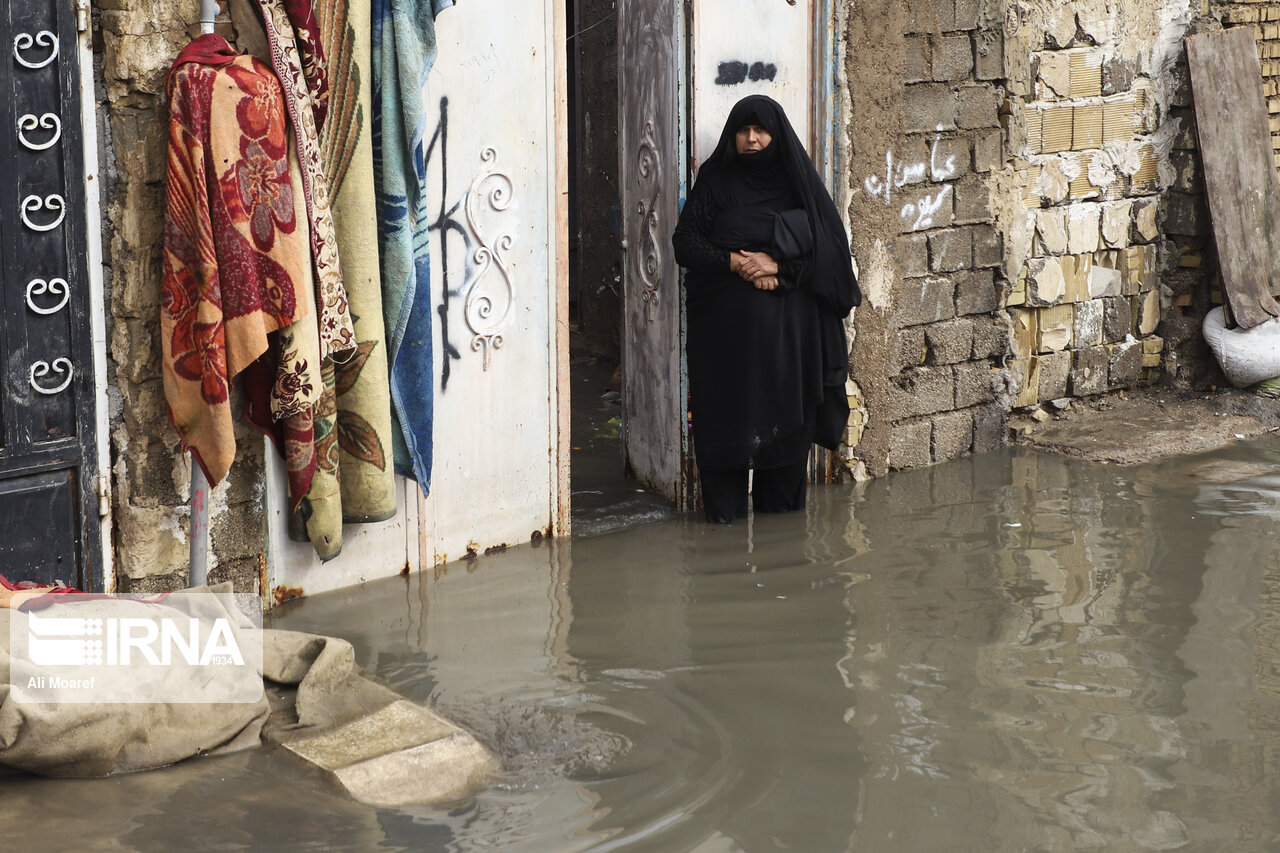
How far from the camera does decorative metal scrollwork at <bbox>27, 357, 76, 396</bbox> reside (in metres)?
3.47

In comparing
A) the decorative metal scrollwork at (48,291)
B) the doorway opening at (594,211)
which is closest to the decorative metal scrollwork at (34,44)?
the decorative metal scrollwork at (48,291)

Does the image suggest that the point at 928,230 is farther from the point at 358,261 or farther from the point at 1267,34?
the point at 358,261

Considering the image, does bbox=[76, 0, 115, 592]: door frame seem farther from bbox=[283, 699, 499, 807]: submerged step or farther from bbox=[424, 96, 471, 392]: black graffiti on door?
bbox=[424, 96, 471, 392]: black graffiti on door

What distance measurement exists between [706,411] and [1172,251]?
309cm

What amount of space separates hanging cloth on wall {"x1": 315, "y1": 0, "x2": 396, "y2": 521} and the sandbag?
443 cm

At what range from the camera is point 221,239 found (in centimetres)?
354

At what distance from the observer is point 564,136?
4.66 metres

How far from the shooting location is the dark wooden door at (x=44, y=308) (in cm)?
337

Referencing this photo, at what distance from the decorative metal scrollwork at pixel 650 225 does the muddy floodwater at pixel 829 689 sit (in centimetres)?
91

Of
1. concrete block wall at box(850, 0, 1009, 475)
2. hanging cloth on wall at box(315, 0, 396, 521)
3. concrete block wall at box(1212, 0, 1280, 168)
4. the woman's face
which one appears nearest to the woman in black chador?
the woman's face

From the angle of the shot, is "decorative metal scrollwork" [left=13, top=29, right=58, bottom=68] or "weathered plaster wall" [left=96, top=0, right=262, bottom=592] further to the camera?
"weathered plaster wall" [left=96, top=0, right=262, bottom=592]

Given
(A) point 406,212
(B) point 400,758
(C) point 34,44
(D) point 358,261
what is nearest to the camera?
(B) point 400,758

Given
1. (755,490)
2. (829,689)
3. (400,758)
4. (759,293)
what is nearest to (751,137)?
(759,293)

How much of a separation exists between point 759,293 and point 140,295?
2.17 meters
